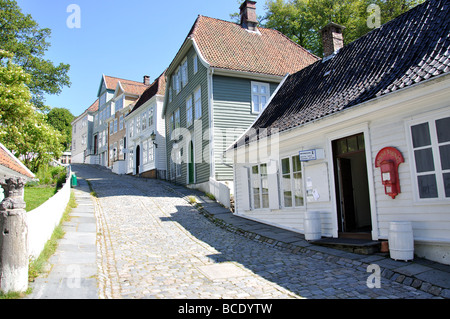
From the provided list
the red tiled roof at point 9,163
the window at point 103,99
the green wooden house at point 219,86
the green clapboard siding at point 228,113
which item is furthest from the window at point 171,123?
the window at point 103,99

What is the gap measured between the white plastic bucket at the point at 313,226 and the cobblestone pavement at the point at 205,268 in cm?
99

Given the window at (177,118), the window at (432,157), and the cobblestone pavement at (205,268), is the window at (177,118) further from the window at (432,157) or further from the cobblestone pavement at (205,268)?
the window at (432,157)

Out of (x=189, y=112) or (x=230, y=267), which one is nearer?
(x=230, y=267)

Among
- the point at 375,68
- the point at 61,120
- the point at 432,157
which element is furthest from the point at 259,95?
the point at 61,120

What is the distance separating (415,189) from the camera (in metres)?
7.00

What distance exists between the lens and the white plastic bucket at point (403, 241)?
22.1ft

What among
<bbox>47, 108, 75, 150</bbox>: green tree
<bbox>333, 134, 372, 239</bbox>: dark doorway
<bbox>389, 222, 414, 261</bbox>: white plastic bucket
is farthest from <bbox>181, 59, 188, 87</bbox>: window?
<bbox>47, 108, 75, 150</bbox>: green tree

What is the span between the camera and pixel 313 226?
29.8 ft

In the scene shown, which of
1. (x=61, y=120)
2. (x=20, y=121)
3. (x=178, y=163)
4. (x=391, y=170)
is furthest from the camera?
(x=61, y=120)

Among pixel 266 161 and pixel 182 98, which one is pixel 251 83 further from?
pixel 266 161

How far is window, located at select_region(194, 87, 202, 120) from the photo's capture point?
19391 mm

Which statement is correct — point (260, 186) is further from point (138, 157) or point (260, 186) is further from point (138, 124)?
point (138, 124)

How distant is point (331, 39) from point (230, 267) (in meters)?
9.46
